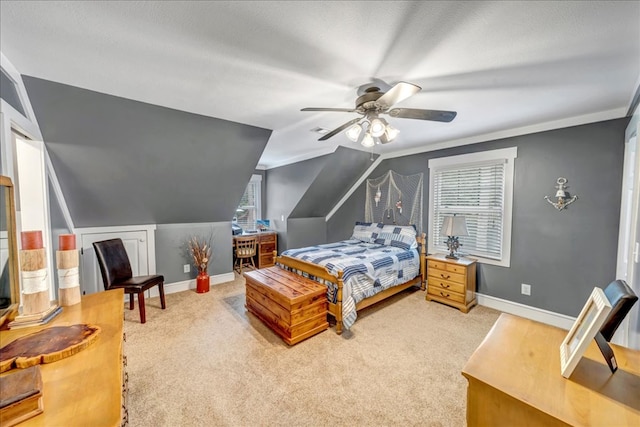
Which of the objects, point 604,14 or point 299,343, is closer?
point 604,14

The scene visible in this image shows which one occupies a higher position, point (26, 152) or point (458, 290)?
point (26, 152)

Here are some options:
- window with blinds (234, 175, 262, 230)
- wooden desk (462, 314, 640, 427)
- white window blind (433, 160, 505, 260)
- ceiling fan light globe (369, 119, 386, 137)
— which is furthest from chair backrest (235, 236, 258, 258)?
wooden desk (462, 314, 640, 427)

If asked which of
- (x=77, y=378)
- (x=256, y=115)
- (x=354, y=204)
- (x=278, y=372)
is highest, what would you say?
(x=256, y=115)

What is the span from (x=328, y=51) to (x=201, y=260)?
11.4 ft

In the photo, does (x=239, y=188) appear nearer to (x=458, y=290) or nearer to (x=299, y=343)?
(x=299, y=343)

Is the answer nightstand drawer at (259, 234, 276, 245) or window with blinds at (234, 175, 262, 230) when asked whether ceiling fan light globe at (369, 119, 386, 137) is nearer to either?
nightstand drawer at (259, 234, 276, 245)

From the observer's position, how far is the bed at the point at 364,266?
2734 millimetres

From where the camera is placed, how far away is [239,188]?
12.6ft

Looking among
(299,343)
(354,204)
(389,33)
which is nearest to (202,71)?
(389,33)

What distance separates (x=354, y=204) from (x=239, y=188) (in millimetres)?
2464

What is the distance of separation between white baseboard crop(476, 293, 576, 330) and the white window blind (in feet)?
1.88

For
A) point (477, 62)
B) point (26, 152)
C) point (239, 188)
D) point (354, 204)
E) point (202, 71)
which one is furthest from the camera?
point (354, 204)

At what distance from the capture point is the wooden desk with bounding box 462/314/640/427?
0.80m

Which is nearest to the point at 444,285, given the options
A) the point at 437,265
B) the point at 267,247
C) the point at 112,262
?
the point at 437,265
